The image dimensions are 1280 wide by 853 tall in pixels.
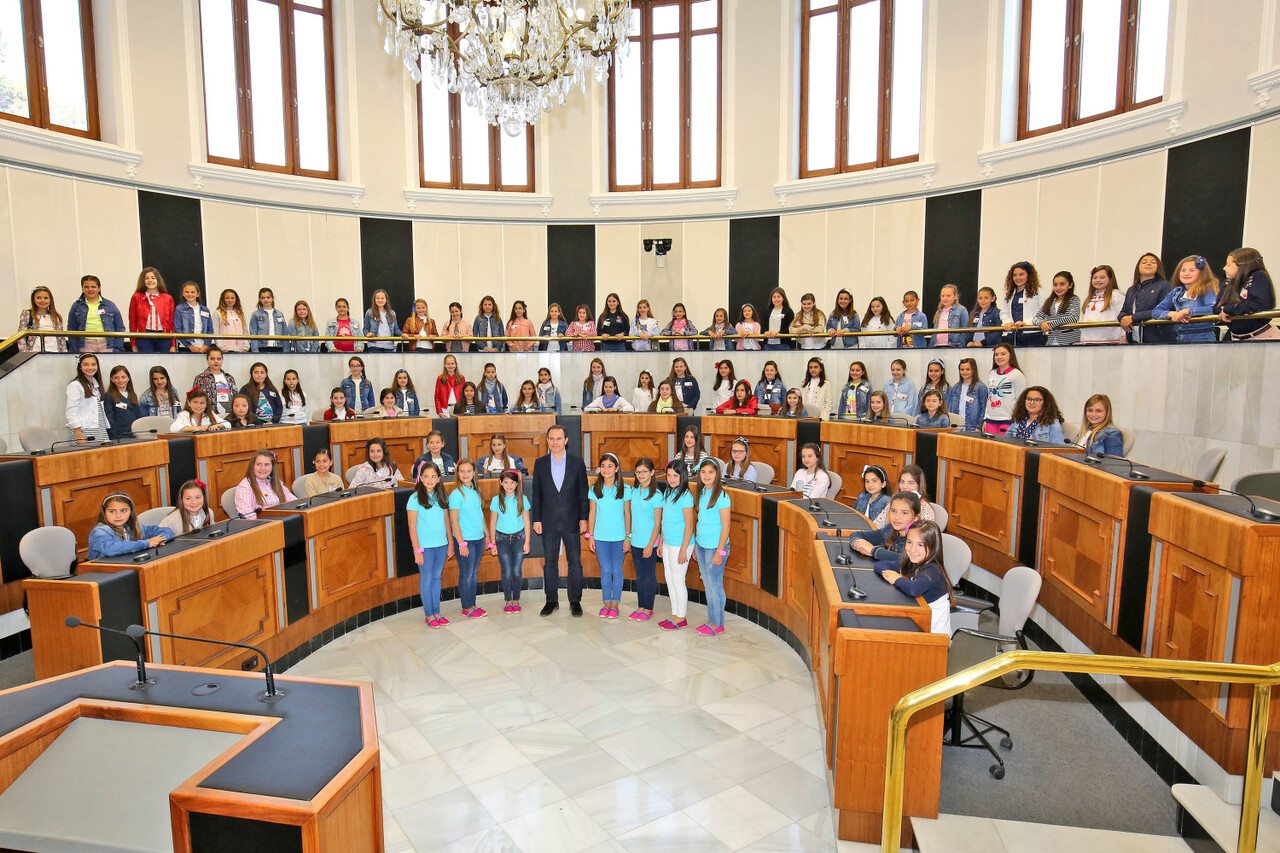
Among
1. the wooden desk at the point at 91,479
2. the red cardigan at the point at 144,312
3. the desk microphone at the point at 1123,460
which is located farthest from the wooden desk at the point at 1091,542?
the red cardigan at the point at 144,312

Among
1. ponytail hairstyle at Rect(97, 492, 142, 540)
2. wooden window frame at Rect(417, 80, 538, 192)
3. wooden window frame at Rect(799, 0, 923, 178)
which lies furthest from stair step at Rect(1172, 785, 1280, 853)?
wooden window frame at Rect(417, 80, 538, 192)

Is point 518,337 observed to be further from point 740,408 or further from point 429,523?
point 429,523

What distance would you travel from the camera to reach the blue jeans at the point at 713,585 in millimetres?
5867

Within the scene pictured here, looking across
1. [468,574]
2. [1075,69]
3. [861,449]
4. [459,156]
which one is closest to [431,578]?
[468,574]

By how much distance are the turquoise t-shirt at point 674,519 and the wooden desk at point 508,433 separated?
2726 mm

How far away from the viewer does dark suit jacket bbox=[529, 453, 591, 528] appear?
620 centimetres

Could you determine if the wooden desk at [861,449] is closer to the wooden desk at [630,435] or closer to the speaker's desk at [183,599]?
the wooden desk at [630,435]

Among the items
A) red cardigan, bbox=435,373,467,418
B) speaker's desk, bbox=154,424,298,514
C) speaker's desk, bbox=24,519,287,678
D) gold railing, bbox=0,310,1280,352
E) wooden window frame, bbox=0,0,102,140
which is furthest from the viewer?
red cardigan, bbox=435,373,467,418

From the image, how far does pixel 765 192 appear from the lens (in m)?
11.2

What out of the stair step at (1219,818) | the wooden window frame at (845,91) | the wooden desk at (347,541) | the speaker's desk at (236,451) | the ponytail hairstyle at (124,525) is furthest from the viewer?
the wooden window frame at (845,91)

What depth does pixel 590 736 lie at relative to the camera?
4211mm

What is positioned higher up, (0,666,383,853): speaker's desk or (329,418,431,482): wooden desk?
(329,418,431,482): wooden desk

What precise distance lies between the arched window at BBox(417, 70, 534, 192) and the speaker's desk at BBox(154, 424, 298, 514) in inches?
234

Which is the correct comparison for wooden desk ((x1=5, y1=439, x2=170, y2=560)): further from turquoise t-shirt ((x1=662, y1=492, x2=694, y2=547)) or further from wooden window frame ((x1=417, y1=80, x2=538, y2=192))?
wooden window frame ((x1=417, y1=80, x2=538, y2=192))
